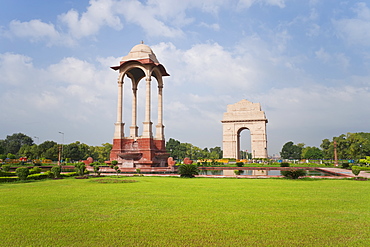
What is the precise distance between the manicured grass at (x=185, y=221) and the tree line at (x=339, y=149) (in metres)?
32.0

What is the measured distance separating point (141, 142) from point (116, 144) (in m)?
2.68

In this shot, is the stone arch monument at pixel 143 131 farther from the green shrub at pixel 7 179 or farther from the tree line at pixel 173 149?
the tree line at pixel 173 149

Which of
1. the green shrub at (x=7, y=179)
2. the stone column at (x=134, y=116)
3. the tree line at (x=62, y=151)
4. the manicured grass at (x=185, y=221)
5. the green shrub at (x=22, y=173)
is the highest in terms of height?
the stone column at (x=134, y=116)

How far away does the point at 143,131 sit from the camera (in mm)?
26812

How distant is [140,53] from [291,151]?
245 ft

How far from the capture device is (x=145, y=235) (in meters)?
4.69

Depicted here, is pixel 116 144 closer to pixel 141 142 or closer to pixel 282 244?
pixel 141 142

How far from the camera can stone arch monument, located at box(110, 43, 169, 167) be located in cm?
2589

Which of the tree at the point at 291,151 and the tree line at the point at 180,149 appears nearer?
the tree line at the point at 180,149

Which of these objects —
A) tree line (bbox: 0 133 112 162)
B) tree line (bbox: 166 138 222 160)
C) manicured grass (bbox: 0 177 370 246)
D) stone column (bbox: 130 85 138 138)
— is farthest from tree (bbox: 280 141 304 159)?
manicured grass (bbox: 0 177 370 246)

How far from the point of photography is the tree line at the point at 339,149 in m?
51.5

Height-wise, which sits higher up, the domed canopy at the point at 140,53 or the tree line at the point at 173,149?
the domed canopy at the point at 140,53

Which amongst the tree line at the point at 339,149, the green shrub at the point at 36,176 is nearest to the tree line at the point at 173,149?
the tree line at the point at 339,149

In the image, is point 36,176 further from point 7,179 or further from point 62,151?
point 62,151
